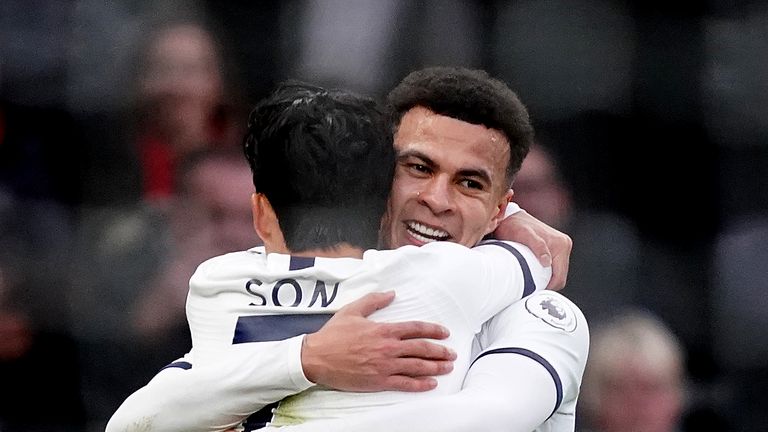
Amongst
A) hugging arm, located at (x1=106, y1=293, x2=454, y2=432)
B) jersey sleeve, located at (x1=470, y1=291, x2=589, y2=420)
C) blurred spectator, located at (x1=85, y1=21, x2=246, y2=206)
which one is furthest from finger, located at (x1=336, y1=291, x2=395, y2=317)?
→ blurred spectator, located at (x1=85, y1=21, x2=246, y2=206)

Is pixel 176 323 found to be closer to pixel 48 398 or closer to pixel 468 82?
pixel 48 398

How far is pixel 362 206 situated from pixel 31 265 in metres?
0.88

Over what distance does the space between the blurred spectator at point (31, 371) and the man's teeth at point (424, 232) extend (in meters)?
0.69

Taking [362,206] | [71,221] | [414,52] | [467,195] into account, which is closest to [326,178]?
[362,206]

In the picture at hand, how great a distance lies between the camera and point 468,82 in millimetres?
1315

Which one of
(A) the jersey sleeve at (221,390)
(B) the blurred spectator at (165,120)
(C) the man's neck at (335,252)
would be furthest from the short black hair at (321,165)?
(B) the blurred spectator at (165,120)

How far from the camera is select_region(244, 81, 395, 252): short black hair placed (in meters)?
1.08

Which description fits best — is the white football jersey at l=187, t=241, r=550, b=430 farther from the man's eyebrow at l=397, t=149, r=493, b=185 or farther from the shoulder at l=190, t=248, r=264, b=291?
the man's eyebrow at l=397, t=149, r=493, b=185

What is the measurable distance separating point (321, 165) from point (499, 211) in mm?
Answer: 320

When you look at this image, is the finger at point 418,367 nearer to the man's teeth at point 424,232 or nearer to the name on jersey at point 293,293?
the name on jersey at point 293,293

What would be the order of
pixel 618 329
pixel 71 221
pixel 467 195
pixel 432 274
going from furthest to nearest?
pixel 71 221
pixel 618 329
pixel 467 195
pixel 432 274

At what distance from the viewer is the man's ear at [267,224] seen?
1102 millimetres

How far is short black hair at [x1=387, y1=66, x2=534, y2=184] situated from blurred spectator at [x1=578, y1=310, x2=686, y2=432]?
416mm

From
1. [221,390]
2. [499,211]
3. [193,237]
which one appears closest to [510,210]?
[499,211]
